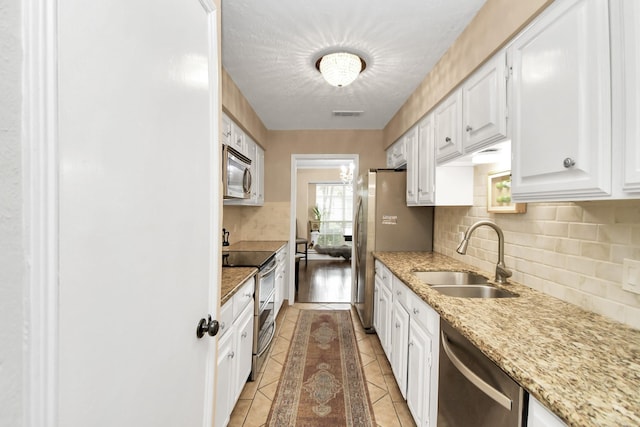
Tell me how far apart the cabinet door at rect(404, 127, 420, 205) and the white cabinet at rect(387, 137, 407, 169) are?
0.10m

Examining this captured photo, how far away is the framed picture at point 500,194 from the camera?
177 centimetres

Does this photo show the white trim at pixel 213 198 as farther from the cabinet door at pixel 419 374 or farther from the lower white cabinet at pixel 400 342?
the lower white cabinet at pixel 400 342

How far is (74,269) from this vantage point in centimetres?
48

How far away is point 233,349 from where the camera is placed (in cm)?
165

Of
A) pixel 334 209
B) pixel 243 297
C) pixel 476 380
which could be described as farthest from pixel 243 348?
pixel 334 209

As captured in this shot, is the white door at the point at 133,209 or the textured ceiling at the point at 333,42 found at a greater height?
the textured ceiling at the point at 333,42

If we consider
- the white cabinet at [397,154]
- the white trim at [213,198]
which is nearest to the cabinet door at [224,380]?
the white trim at [213,198]

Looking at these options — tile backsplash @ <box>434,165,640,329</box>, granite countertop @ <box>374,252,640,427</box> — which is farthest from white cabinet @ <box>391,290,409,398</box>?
tile backsplash @ <box>434,165,640,329</box>

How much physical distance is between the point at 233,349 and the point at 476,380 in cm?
125

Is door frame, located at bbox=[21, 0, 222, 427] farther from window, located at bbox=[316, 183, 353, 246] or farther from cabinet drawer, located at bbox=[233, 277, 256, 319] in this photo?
window, located at bbox=[316, 183, 353, 246]

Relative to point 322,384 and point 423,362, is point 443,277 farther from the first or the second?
point 322,384

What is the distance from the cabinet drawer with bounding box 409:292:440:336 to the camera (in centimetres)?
144

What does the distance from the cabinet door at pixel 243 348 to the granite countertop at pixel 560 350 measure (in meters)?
1.13

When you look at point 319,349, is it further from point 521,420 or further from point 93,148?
point 93,148
